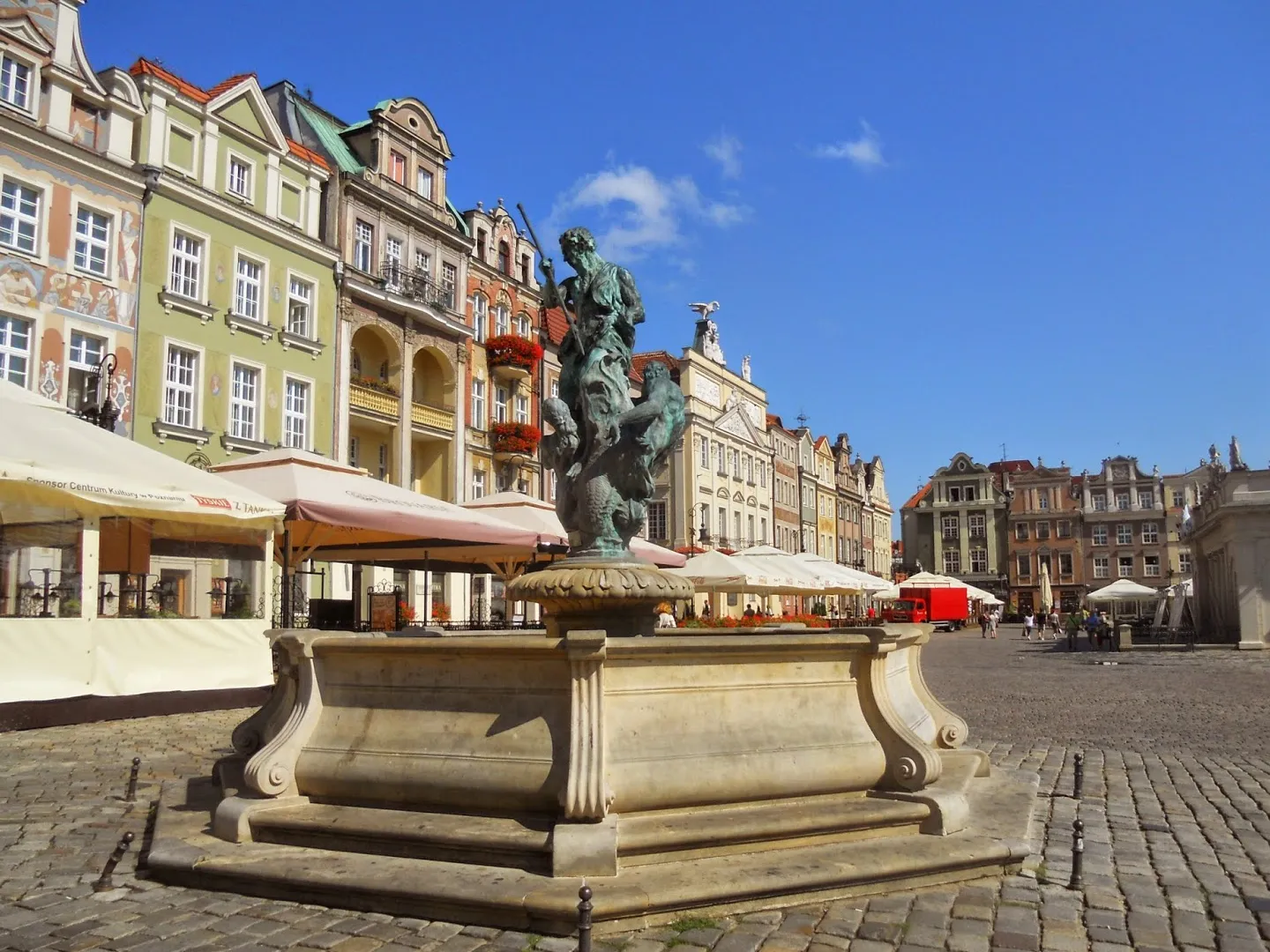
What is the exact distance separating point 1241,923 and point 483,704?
3451 mm

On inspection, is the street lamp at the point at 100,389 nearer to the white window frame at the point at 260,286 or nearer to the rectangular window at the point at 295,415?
the white window frame at the point at 260,286

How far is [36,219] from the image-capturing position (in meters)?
19.6

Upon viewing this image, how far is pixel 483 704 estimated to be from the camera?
16.6ft

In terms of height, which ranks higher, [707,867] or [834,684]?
[834,684]

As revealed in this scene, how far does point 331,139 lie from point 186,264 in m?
7.62

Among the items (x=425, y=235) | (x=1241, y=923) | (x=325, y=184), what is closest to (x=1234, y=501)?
(x=425, y=235)

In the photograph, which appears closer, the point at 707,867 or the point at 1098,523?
the point at 707,867

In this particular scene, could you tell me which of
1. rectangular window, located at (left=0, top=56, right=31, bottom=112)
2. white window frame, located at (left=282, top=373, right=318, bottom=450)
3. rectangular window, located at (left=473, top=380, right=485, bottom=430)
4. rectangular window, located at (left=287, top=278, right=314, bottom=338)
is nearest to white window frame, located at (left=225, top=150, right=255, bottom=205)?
rectangular window, located at (left=287, top=278, right=314, bottom=338)

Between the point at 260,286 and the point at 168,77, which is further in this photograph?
the point at 260,286

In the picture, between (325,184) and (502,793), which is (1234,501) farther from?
(502,793)

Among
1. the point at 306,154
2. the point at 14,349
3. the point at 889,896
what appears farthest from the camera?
the point at 306,154

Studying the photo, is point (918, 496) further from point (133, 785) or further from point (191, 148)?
point (133, 785)

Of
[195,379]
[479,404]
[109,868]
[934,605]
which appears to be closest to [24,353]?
[195,379]

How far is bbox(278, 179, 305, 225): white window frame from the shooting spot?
25.4 m
